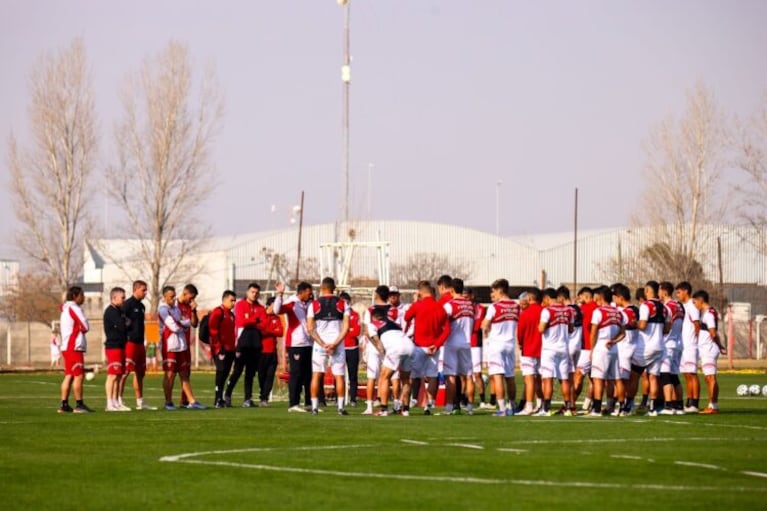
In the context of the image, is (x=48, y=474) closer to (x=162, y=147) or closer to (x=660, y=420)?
(x=660, y=420)

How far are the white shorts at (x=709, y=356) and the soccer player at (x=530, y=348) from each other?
295 cm

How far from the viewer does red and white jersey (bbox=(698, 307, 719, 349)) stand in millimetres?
23375

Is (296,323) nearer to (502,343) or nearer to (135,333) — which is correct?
(135,333)

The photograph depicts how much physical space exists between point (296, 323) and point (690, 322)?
22.0 feet

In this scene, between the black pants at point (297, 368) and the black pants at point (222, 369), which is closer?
the black pants at point (297, 368)

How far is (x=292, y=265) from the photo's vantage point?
7894 centimetres

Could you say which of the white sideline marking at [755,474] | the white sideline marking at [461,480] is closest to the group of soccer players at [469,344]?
the white sideline marking at [461,480]

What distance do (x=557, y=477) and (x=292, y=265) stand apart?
6668cm

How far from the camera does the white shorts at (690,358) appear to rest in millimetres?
23453

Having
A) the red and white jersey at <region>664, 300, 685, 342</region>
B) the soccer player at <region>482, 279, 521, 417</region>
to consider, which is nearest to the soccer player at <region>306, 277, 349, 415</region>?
the soccer player at <region>482, 279, 521, 417</region>

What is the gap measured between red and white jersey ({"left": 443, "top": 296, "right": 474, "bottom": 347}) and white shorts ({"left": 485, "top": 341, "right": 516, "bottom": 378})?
0.61m

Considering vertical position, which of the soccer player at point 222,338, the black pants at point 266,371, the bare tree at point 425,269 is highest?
the bare tree at point 425,269

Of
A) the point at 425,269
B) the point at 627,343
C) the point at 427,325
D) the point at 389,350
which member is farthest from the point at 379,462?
the point at 425,269

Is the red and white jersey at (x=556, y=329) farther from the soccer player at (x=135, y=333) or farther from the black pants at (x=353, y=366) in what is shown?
the soccer player at (x=135, y=333)
